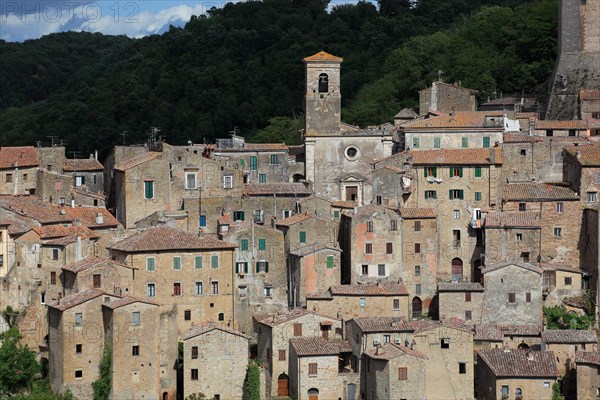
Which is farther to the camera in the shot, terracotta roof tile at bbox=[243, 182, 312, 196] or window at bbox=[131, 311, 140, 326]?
terracotta roof tile at bbox=[243, 182, 312, 196]

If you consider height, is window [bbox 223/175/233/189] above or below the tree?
above

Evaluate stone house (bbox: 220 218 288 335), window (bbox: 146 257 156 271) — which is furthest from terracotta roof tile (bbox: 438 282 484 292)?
window (bbox: 146 257 156 271)

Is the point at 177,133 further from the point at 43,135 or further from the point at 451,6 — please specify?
the point at 451,6

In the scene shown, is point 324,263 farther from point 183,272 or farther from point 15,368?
point 15,368

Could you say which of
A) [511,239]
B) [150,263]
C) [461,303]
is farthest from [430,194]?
[150,263]

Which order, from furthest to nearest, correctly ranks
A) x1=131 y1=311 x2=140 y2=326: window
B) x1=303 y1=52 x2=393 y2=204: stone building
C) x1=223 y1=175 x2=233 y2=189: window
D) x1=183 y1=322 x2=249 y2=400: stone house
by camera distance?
x1=303 y1=52 x2=393 y2=204: stone building → x1=223 y1=175 x2=233 y2=189: window → x1=183 y1=322 x2=249 y2=400: stone house → x1=131 y1=311 x2=140 y2=326: window

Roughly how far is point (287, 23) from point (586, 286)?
48909mm

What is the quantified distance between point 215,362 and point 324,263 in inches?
278

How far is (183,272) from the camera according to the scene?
174ft

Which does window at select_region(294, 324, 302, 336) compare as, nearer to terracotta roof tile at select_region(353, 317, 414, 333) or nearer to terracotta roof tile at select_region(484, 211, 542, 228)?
terracotta roof tile at select_region(353, 317, 414, 333)

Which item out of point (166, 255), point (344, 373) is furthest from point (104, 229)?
point (344, 373)

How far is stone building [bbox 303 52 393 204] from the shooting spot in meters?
60.7

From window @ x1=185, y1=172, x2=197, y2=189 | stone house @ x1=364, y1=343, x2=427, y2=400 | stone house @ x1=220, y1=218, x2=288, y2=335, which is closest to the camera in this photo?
stone house @ x1=364, y1=343, x2=427, y2=400

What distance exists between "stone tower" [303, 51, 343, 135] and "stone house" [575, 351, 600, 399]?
54.8ft
